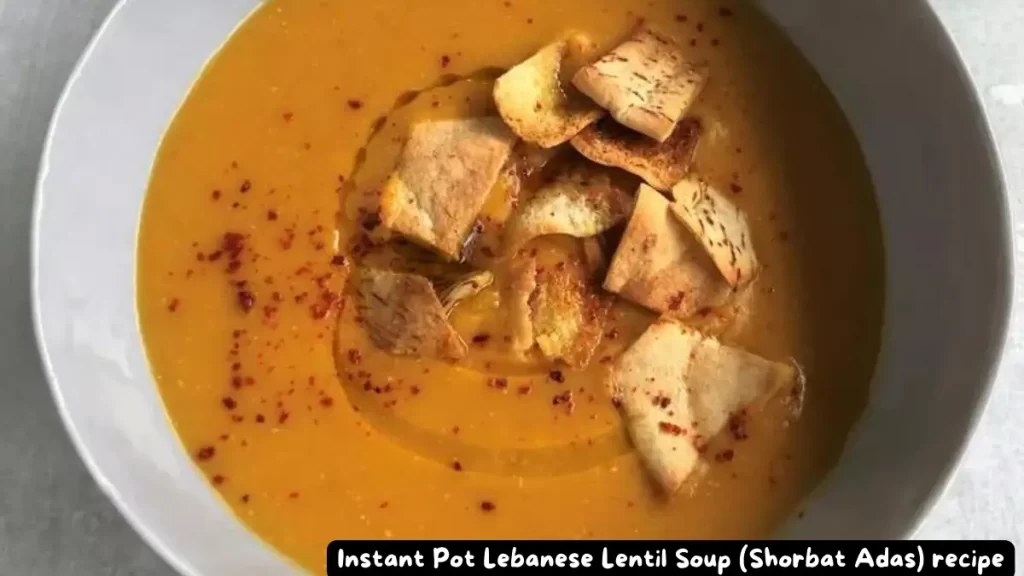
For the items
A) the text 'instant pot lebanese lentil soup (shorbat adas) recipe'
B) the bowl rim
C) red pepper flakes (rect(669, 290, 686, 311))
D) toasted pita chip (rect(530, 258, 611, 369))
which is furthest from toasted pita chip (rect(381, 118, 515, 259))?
the bowl rim

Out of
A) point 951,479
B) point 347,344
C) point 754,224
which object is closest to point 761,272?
point 754,224

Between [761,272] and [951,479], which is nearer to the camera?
[951,479]

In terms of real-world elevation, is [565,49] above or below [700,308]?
above

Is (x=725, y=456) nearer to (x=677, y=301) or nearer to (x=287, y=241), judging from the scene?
(x=677, y=301)

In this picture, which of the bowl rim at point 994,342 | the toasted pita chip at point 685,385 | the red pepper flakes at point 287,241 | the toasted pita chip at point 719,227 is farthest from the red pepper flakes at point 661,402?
the red pepper flakes at point 287,241

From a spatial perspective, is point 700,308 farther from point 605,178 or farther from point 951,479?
point 951,479

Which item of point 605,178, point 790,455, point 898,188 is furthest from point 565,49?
point 790,455

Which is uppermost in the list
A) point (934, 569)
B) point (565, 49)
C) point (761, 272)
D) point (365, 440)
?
point (565, 49)

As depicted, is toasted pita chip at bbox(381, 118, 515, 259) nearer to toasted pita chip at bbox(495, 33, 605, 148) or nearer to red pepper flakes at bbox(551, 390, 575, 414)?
toasted pita chip at bbox(495, 33, 605, 148)
